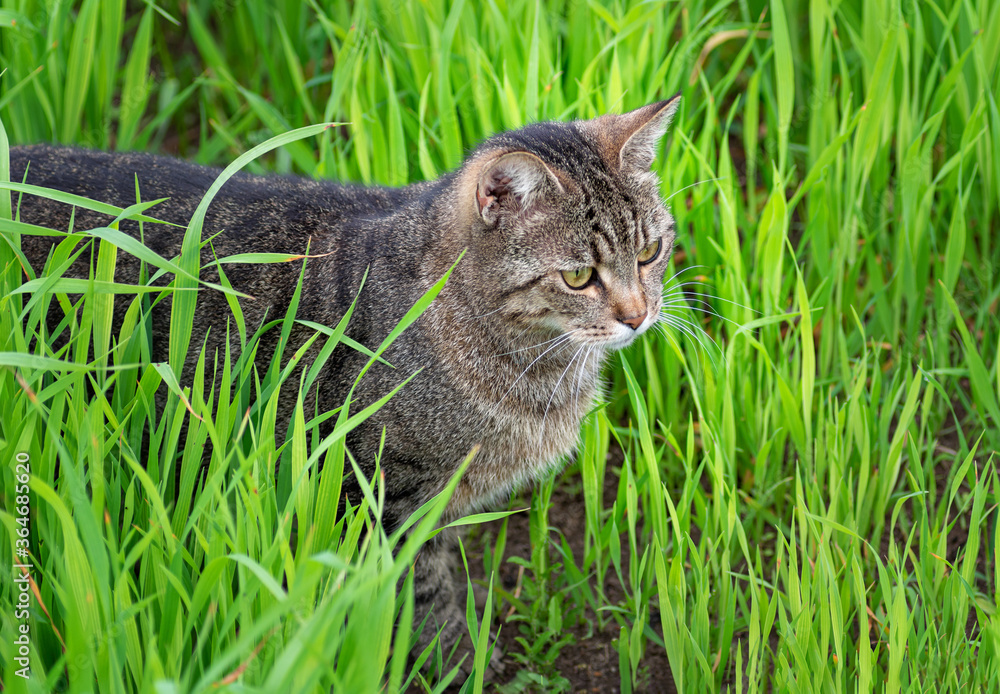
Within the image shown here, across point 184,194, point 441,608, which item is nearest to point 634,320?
point 441,608

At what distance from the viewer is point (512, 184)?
7.55 ft

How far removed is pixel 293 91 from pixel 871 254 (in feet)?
8.51

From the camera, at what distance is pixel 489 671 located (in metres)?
2.70

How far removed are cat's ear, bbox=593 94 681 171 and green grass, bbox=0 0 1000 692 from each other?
50 cm

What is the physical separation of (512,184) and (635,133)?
15.0 inches

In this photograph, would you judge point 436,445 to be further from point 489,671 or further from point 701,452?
point 701,452

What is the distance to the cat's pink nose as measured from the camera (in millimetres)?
2393

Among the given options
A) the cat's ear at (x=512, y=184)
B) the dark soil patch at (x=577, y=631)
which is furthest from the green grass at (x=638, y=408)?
the cat's ear at (x=512, y=184)

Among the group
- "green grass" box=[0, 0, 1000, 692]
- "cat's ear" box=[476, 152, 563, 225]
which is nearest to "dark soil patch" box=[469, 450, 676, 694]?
"green grass" box=[0, 0, 1000, 692]

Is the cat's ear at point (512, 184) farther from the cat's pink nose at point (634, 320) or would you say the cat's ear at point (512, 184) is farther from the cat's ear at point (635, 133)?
the cat's pink nose at point (634, 320)

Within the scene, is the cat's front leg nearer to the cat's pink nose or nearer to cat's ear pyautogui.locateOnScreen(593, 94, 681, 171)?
the cat's pink nose

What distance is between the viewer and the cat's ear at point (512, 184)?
2227 millimetres

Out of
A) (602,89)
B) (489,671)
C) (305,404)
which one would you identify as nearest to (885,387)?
(602,89)

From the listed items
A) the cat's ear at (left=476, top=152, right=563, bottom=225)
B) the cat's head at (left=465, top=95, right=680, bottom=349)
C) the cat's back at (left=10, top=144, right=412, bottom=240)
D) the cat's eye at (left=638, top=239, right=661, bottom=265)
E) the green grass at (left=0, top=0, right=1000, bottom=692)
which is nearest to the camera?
the green grass at (left=0, top=0, right=1000, bottom=692)
